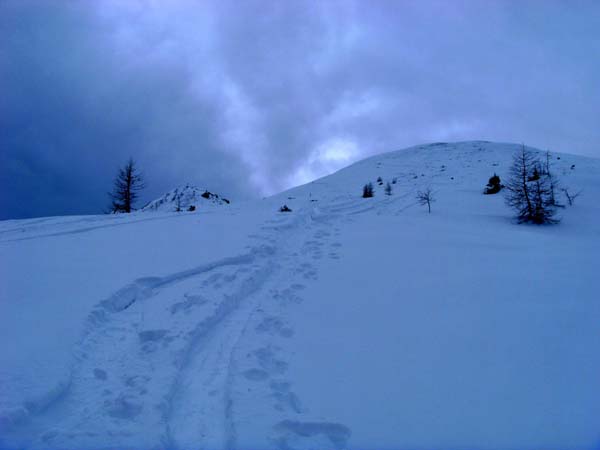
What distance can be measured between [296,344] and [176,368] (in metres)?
1.25

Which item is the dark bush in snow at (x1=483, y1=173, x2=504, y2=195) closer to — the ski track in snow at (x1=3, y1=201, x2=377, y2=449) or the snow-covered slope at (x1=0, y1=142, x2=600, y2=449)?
the snow-covered slope at (x1=0, y1=142, x2=600, y2=449)

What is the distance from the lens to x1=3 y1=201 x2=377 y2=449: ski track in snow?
2.28 meters

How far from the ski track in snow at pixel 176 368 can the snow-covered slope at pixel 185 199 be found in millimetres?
24924

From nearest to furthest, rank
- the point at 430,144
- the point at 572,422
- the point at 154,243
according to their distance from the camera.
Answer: the point at 572,422 < the point at 154,243 < the point at 430,144

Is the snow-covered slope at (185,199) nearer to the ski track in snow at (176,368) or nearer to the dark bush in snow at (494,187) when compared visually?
the dark bush in snow at (494,187)

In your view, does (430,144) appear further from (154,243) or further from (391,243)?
(154,243)

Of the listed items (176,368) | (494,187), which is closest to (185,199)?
(494,187)

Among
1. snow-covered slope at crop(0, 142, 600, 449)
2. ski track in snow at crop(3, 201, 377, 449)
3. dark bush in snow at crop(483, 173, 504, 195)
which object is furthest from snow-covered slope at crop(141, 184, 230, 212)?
ski track in snow at crop(3, 201, 377, 449)

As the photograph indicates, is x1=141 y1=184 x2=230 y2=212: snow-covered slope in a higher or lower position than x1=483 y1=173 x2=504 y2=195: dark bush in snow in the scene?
higher

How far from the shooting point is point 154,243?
635cm

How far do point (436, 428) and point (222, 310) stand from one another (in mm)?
2727

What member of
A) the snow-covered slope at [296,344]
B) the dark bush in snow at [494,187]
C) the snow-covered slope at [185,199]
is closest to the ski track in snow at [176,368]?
the snow-covered slope at [296,344]

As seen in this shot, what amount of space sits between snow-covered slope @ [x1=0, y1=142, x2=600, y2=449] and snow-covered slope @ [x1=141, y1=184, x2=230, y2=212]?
23.8 meters

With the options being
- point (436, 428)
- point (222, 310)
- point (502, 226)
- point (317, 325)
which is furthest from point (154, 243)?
point (502, 226)
